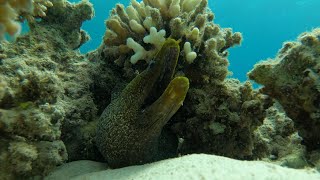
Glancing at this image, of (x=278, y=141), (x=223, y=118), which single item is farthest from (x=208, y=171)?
(x=278, y=141)

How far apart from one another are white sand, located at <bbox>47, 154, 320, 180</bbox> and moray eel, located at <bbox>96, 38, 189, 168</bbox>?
0.36 metres

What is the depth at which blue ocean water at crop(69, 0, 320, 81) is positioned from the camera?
178 feet

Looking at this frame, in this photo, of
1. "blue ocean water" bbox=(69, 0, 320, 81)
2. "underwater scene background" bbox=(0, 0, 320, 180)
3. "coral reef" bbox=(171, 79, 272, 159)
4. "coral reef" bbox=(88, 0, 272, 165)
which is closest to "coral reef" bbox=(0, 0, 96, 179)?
"underwater scene background" bbox=(0, 0, 320, 180)

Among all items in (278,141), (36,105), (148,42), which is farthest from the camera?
(278,141)

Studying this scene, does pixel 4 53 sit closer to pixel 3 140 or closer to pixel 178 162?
pixel 3 140

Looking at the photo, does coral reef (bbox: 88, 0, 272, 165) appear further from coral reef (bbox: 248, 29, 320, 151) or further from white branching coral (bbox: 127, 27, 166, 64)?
coral reef (bbox: 248, 29, 320, 151)

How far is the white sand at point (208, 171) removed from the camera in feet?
6.22

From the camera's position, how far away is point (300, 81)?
2.76m

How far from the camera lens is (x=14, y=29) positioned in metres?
1.98

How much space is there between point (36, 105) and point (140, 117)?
39.1 inches

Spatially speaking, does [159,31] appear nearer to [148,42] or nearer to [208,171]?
[148,42]

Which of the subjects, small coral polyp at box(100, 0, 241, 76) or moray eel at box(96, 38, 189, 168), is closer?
moray eel at box(96, 38, 189, 168)

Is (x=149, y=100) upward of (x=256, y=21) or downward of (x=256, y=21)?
downward

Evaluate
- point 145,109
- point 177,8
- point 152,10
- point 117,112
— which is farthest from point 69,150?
point 177,8
